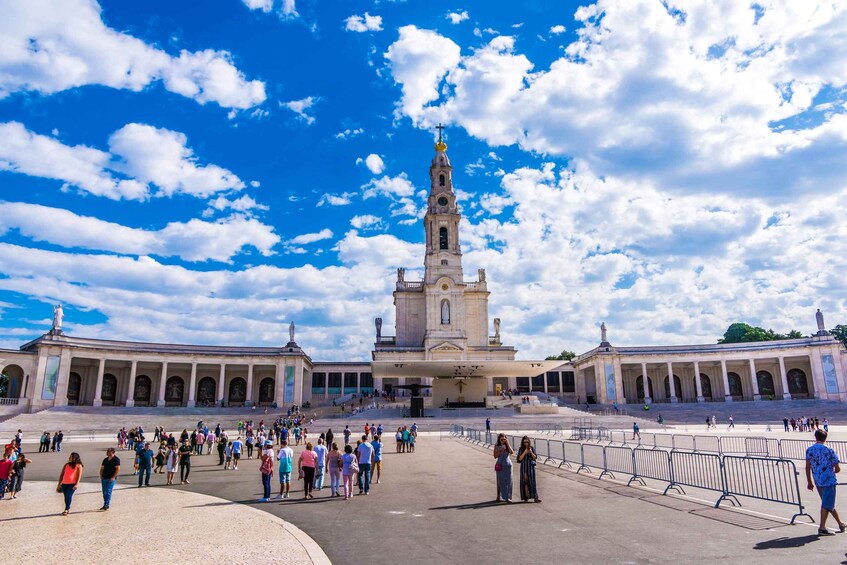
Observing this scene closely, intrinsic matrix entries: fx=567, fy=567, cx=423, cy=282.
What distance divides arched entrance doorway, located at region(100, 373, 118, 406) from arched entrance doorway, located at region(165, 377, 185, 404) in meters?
6.22

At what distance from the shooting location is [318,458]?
16.2 m

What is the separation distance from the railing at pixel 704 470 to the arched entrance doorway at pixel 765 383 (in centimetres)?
5659

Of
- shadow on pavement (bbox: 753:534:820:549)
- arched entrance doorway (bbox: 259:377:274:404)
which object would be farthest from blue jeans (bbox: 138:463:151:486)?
arched entrance doorway (bbox: 259:377:274:404)

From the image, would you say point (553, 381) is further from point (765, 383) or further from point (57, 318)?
point (57, 318)

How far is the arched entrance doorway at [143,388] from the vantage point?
2800 inches

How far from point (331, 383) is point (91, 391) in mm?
30395

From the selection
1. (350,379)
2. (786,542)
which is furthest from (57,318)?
(786,542)

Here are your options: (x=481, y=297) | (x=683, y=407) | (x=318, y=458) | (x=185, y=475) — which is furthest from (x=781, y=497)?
(x=481, y=297)

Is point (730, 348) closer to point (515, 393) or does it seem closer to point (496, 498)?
point (515, 393)

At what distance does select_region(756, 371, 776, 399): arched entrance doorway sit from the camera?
74.5m

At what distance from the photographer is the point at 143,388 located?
71.8 metres

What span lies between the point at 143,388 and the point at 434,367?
134 ft

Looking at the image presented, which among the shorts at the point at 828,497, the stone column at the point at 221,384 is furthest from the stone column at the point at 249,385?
the shorts at the point at 828,497

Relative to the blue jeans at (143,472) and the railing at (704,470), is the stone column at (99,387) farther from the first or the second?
the railing at (704,470)
